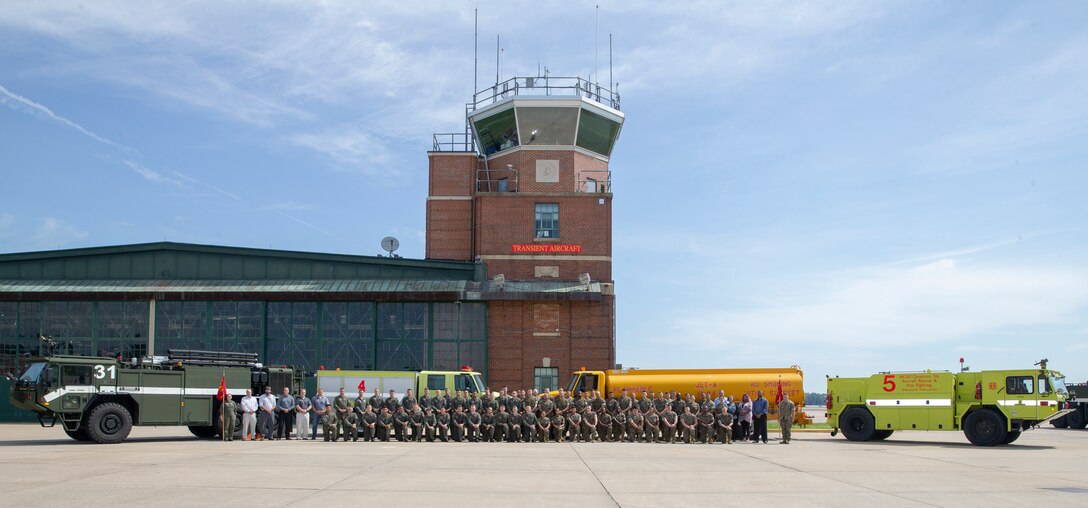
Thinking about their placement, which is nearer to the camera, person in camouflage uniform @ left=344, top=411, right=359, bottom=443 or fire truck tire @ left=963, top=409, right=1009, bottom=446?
fire truck tire @ left=963, top=409, right=1009, bottom=446

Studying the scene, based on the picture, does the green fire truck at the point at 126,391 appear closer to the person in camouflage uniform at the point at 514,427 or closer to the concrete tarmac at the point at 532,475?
the concrete tarmac at the point at 532,475

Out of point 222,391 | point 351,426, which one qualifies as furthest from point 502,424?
point 222,391

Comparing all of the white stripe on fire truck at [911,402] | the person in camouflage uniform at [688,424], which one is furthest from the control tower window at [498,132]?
the white stripe on fire truck at [911,402]

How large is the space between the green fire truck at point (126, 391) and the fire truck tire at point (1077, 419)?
33.1m

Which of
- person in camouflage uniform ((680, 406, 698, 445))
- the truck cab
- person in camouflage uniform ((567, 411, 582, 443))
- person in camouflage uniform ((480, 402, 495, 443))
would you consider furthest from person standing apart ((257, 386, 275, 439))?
person in camouflage uniform ((680, 406, 698, 445))

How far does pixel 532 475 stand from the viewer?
16.6 meters

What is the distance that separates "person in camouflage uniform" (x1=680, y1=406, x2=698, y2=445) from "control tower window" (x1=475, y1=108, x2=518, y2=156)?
826 inches

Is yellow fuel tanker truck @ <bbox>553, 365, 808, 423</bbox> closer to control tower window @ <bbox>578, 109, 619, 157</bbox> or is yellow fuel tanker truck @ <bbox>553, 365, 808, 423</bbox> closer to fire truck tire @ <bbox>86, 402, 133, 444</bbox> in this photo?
fire truck tire @ <bbox>86, 402, 133, 444</bbox>

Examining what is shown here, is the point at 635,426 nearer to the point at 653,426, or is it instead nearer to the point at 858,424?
the point at 653,426

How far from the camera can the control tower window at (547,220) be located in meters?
42.9

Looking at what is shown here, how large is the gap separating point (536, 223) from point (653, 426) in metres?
16.7

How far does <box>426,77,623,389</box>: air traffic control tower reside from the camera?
40938 millimetres

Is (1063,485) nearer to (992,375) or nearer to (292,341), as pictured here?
(992,375)

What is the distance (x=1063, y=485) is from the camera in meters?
15.4
